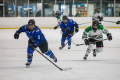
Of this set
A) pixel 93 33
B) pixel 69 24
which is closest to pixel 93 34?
pixel 93 33

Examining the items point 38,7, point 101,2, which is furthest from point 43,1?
point 101,2

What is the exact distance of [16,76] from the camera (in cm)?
353

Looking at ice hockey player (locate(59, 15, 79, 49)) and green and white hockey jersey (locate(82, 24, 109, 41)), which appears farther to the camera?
ice hockey player (locate(59, 15, 79, 49))

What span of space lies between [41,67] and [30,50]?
0.36 meters

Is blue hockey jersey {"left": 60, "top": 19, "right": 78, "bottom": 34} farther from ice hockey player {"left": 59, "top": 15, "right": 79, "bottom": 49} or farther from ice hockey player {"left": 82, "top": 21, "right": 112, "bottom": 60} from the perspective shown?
ice hockey player {"left": 82, "top": 21, "right": 112, "bottom": 60}

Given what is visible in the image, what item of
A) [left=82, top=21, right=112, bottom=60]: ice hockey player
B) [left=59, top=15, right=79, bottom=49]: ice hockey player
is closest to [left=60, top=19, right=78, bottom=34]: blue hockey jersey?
[left=59, top=15, right=79, bottom=49]: ice hockey player

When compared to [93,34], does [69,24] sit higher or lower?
higher

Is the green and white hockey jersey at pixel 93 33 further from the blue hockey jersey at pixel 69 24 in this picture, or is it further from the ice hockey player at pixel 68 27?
the blue hockey jersey at pixel 69 24

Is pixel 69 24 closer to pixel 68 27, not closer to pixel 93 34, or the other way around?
pixel 68 27

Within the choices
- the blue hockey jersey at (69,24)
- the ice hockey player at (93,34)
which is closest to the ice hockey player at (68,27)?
the blue hockey jersey at (69,24)

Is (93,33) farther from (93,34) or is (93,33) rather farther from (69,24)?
(69,24)

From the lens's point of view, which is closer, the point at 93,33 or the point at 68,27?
the point at 93,33

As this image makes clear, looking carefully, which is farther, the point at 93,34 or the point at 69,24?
the point at 69,24

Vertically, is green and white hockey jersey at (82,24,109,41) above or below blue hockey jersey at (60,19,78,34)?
below
